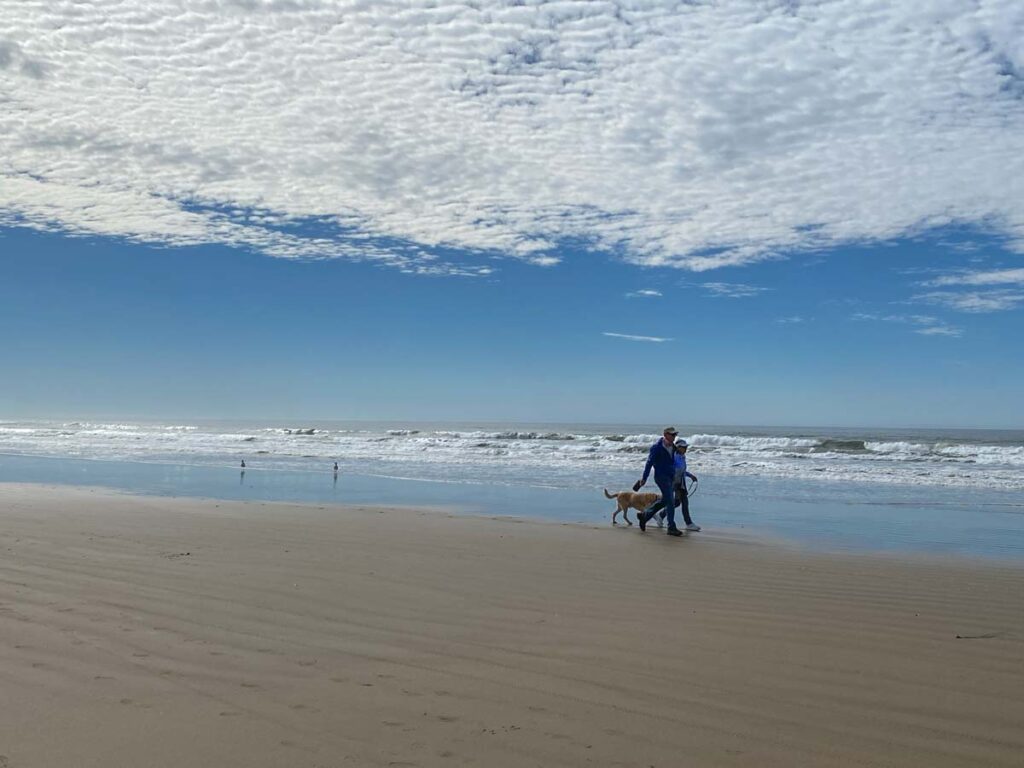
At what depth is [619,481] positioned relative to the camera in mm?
21328

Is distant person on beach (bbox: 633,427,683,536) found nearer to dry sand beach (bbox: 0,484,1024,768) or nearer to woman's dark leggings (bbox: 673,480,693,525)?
woman's dark leggings (bbox: 673,480,693,525)

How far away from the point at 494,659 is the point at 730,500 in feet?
42.9

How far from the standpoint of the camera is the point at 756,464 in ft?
91.2

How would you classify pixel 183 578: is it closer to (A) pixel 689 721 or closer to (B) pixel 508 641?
(B) pixel 508 641

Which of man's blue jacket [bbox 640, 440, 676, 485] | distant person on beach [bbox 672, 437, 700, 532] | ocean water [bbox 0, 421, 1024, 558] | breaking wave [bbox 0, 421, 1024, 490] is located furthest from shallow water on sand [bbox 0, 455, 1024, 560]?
breaking wave [bbox 0, 421, 1024, 490]

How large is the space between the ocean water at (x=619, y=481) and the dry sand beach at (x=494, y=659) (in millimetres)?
4288

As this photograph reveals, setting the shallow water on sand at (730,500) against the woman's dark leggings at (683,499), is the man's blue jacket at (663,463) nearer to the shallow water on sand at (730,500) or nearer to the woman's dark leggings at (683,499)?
the woman's dark leggings at (683,499)

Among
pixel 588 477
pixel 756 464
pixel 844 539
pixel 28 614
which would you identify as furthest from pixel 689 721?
pixel 756 464

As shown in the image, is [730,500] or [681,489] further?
[730,500]

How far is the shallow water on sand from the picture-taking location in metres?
11.6

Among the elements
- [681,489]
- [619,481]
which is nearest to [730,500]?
[681,489]

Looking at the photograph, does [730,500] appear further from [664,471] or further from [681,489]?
[664,471]

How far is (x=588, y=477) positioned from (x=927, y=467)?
42.6 ft

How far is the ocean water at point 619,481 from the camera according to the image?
1302cm
